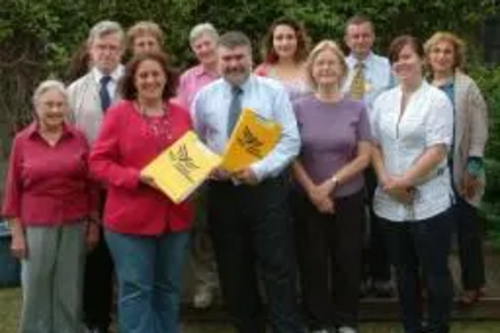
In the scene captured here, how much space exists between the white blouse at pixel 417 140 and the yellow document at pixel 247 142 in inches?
29.4

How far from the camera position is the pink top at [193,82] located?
6708mm

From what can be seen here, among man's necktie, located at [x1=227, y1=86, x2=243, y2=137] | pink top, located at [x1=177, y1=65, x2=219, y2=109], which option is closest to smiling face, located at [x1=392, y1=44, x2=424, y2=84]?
man's necktie, located at [x1=227, y1=86, x2=243, y2=137]

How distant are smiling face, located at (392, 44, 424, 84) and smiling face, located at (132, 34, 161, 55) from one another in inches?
61.5

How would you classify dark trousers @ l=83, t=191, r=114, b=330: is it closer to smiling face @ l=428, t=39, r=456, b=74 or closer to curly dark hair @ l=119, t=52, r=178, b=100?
curly dark hair @ l=119, t=52, r=178, b=100

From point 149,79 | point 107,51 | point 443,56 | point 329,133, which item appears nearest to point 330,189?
point 329,133

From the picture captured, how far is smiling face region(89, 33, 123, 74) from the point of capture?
6.30m

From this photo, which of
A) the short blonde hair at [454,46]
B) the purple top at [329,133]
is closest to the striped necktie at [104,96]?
the purple top at [329,133]

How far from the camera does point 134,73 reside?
5797 mm

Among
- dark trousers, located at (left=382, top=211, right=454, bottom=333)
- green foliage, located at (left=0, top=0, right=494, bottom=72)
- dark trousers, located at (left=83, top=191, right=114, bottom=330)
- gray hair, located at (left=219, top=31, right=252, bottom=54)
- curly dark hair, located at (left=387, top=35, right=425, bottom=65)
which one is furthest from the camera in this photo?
green foliage, located at (left=0, top=0, right=494, bottom=72)

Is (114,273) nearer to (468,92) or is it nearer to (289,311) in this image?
(289,311)

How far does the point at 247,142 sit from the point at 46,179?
118cm

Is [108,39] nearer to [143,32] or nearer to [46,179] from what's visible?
[143,32]

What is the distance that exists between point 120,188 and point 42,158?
1.71ft

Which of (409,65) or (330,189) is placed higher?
(409,65)
